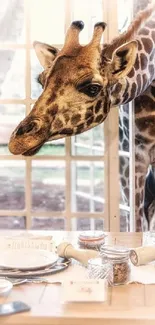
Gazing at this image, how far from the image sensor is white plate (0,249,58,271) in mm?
2197

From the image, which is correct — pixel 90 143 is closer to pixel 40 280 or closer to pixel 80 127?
pixel 80 127

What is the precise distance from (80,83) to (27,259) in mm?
1131

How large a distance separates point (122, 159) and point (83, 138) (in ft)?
1.00

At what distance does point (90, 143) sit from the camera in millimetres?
3902

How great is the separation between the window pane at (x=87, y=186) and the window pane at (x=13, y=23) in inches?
34.2

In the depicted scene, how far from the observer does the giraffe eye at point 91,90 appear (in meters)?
3.08

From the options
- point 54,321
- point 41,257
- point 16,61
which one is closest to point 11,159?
point 16,61

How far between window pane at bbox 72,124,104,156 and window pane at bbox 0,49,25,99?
1.54ft

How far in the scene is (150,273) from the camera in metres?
2.18

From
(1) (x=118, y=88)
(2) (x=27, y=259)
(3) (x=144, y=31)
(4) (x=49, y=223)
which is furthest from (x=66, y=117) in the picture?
(4) (x=49, y=223)

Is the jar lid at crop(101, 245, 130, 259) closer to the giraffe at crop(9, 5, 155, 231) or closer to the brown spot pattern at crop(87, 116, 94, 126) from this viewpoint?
the giraffe at crop(9, 5, 155, 231)

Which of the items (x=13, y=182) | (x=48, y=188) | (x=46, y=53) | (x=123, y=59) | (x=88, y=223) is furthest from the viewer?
(x=48, y=188)

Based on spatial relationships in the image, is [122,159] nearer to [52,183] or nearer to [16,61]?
[16,61]

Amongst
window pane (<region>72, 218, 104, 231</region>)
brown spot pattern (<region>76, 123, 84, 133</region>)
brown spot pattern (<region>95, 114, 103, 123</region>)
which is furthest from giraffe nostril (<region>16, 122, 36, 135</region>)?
window pane (<region>72, 218, 104, 231</region>)
